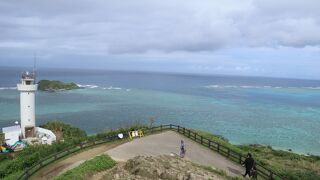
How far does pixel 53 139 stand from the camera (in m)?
28.9

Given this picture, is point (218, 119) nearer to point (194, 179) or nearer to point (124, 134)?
point (124, 134)

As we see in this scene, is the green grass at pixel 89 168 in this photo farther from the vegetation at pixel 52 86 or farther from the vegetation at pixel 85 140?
the vegetation at pixel 52 86

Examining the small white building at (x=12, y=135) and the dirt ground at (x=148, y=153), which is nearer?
the dirt ground at (x=148, y=153)

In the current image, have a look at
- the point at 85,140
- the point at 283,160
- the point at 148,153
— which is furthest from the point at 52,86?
the point at 148,153

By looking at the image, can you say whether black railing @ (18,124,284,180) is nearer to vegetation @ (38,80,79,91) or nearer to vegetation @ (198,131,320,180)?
vegetation @ (198,131,320,180)

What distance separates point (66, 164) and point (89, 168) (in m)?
2.90

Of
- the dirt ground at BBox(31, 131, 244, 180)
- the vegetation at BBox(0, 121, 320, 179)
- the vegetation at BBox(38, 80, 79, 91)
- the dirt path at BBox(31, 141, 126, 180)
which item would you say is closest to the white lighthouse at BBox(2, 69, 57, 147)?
the vegetation at BBox(0, 121, 320, 179)

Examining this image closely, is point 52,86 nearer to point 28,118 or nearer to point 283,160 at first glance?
point 28,118

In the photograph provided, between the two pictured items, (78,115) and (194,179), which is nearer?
(194,179)

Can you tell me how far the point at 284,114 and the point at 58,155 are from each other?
58.5 m

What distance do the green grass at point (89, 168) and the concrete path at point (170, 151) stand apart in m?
1.35

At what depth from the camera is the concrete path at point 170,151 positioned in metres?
17.9

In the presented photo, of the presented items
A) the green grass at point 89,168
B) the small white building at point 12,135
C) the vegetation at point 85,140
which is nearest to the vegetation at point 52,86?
the vegetation at point 85,140

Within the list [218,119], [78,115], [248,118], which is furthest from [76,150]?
[248,118]
